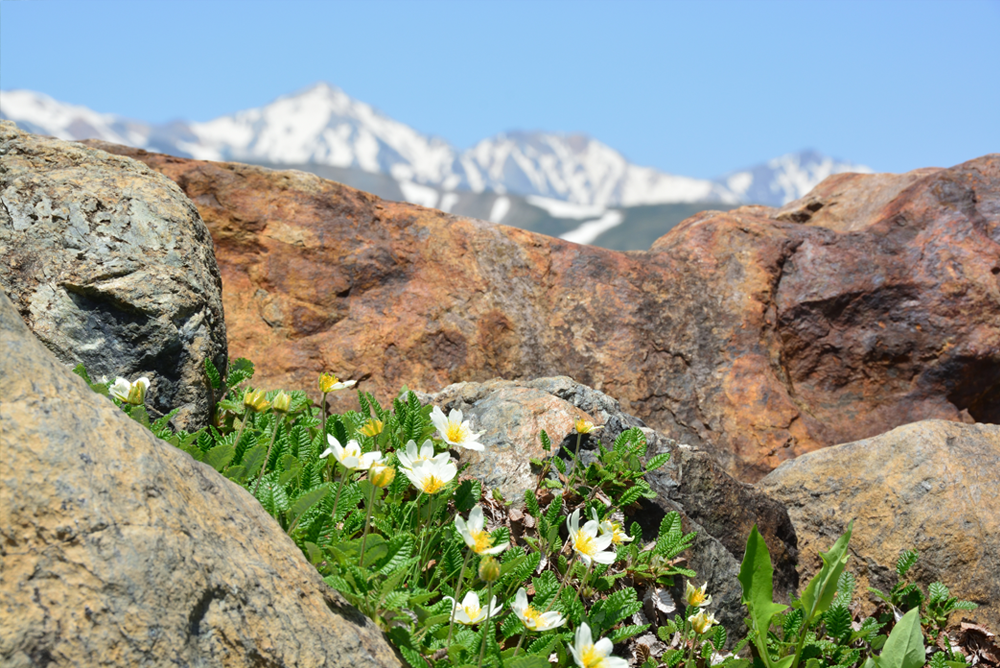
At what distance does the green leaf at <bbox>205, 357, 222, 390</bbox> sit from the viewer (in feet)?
11.7

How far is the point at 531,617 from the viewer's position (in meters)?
2.48

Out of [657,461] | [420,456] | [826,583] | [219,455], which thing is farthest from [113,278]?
[826,583]

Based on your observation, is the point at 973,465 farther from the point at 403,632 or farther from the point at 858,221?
the point at 403,632

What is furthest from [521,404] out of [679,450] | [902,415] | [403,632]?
[902,415]

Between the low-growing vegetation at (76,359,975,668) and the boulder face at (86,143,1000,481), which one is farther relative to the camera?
the boulder face at (86,143,1000,481)

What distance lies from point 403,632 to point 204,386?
5.91ft

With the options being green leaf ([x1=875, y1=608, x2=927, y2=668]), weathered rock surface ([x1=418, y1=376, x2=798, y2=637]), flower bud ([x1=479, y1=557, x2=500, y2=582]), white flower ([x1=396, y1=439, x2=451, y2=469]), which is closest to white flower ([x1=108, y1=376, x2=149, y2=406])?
white flower ([x1=396, y1=439, x2=451, y2=469])

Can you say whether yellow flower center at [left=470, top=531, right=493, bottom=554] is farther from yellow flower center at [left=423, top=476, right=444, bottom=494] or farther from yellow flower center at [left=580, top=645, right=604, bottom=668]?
yellow flower center at [left=580, top=645, right=604, bottom=668]

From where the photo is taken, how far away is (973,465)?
422cm

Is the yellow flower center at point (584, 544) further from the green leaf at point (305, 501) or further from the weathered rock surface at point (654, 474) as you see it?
the green leaf at point (305, 501)

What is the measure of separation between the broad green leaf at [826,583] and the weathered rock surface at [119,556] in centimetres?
182

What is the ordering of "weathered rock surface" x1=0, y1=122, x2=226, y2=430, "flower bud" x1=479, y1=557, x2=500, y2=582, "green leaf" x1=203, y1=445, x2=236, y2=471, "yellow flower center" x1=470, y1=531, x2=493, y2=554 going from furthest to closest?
"weathered rock surface" x1=0, y1=122, x2=226, y2=430 → "green leaf" x1=203, y1=445, x2=236, y2=471 → "yellow flower center" x1=470, y1=531, x2=493, y2=554 → "flower bud" x1=479, y1=557, x2=500, y2=582

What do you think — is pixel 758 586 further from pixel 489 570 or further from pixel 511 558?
pixel 489 570

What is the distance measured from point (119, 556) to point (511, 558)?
1.48 meters
